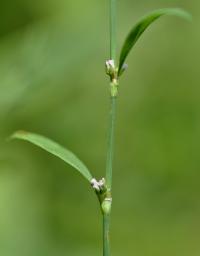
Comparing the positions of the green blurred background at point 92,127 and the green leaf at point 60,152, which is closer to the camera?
the green leaf at point 60,152

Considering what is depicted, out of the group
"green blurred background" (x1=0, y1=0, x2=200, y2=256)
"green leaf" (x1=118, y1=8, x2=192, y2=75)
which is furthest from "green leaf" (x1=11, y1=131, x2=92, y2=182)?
"green blurred background" (x1=0, y1=0, x2=200, y2=256)

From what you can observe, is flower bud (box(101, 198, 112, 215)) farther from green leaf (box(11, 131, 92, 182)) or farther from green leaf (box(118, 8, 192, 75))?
green leaf (box(118, 8, 192, 75))

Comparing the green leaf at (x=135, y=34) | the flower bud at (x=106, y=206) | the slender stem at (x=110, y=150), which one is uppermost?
the green leaf at (x=135, y=34)

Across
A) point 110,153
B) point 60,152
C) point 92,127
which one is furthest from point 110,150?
point 92,127

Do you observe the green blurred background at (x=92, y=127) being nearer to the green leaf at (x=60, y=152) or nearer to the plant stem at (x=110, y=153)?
the green leaf at (x=60, y=152)

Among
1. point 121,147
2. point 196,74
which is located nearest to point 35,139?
point 121,147

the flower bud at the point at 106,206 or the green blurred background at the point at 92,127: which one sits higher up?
the green blurred background at the point at 92,127

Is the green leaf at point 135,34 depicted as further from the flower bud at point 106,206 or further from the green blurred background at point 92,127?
the green blurred background at point 92,127

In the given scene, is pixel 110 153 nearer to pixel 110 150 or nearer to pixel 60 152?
pixel 110 150

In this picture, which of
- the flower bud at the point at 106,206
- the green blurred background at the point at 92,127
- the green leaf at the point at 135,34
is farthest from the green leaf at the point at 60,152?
the green blurred background at the point at 92,127
